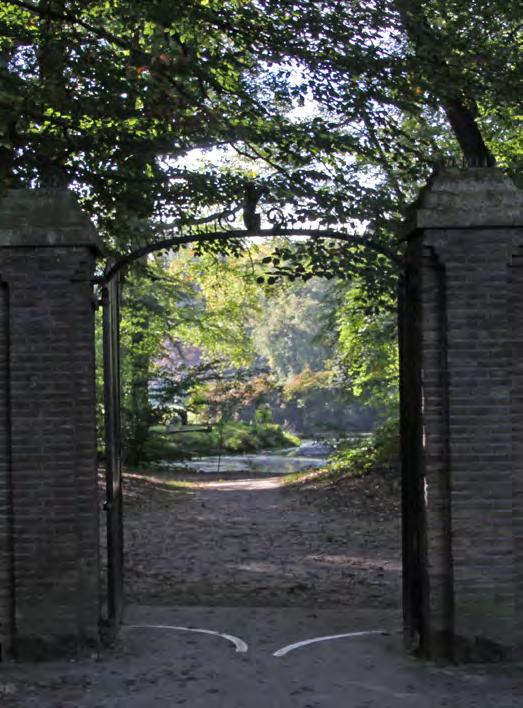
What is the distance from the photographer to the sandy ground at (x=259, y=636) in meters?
5.60

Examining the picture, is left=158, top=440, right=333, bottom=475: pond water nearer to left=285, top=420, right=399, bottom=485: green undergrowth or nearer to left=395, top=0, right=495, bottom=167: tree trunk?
left=285, top=420, right=399, bottom=485: green undergrowth

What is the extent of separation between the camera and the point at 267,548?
1188 centimetres

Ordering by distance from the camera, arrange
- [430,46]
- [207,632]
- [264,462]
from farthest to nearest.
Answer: [264,462]
[430,46]
[207,632]

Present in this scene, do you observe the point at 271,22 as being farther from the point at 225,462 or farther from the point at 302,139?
the point at 225,462

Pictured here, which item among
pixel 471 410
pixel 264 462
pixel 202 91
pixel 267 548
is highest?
pixel 202 91

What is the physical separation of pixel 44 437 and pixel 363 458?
12.6 metres

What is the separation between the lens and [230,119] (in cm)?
1012

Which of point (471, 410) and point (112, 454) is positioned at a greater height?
point (471, 410)

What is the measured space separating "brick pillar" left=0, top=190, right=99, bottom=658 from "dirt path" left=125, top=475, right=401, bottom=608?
7.93ft

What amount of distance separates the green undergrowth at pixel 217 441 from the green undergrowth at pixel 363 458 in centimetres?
483

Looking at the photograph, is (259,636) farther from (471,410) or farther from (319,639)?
(471,410)

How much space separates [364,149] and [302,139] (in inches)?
29.1

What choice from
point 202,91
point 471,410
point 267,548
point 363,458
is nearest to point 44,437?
point 471,410

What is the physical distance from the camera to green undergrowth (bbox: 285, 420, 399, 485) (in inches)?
679
